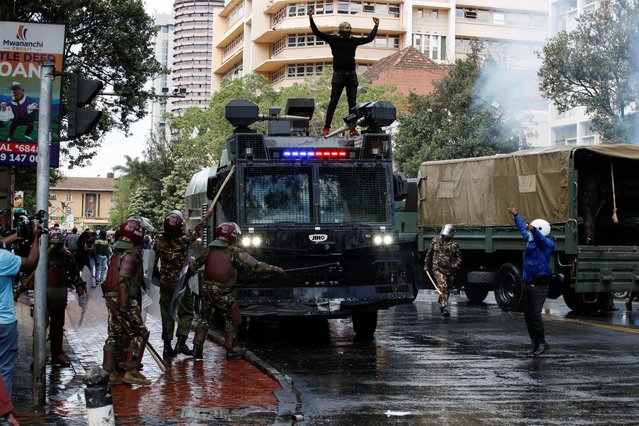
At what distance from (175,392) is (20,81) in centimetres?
570

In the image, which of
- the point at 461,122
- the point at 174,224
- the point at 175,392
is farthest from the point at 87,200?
the point at 175,392

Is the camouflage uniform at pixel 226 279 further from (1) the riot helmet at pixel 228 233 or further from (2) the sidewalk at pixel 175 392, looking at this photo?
(2) the sidewalk at pixel 175 392

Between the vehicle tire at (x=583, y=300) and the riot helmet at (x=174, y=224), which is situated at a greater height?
the riot helmet at (x=174, y=224)

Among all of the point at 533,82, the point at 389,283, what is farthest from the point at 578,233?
the point at 533,82

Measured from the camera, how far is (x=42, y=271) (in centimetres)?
910

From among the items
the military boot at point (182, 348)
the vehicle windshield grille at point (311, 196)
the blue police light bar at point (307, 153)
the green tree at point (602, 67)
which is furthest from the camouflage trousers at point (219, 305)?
the green tree at point (602, 67)

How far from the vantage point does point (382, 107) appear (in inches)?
564

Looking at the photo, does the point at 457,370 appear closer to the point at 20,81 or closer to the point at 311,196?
the point at 311,196

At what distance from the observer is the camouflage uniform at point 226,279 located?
1225 centimetres

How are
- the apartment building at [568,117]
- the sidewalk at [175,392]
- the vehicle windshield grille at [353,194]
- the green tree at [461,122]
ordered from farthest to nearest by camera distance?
the apartment building at [568,117] < the green tree at [461,122] < the vehicle windshield grille at [353,194] < the sidewalk at [175,392]

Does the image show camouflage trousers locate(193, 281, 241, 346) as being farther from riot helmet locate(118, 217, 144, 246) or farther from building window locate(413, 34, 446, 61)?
building window locate(413, 34, 446, 61)

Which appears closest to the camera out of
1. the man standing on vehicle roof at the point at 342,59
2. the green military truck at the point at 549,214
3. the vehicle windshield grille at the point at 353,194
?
the vehicle windshield grille at the point at 353,194

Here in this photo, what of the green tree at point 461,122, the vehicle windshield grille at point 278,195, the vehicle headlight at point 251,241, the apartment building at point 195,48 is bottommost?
the vehicle headlight at point 251,241

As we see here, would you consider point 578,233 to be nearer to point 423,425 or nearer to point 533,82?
point 423,425
